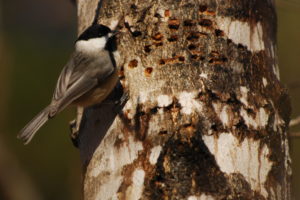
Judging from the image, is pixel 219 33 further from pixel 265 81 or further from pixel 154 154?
pixel 154 154

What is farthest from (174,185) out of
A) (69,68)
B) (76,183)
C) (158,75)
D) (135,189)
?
(76,183)

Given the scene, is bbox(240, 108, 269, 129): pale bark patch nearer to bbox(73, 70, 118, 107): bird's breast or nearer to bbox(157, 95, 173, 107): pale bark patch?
bbox(157, 95, 173, 107): pale bark patch

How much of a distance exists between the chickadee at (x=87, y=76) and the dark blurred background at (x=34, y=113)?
1099 millimetres

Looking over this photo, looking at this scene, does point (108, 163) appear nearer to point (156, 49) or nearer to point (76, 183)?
point (156, 49)

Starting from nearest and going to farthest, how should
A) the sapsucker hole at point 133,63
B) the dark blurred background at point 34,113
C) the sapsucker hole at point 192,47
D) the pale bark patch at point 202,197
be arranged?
the pale bark patch at point 202,197
the sapsucker hole at point 192,47
the sapsucker hole at point 133,63
the dark blurred background at point 34,113

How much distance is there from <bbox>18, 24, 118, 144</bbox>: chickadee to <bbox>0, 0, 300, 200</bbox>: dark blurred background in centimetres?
110

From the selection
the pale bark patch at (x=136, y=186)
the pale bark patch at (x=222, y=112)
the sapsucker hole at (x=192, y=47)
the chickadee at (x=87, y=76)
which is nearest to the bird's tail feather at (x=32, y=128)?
the chickadee at (x=87, y=76)

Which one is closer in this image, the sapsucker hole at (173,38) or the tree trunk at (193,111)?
the tree trunk at (193,111)

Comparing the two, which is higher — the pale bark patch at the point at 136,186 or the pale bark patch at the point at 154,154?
the pale bark patch at the point at 154,154

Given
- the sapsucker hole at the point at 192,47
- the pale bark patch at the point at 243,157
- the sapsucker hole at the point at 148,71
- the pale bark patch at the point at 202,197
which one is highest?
the sapsucker hole at the point at 192,47

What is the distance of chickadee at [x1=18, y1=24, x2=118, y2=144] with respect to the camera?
9.93 feet

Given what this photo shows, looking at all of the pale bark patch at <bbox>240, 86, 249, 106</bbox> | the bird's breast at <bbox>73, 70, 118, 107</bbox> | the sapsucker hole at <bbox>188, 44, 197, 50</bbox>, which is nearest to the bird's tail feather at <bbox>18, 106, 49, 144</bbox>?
the bird's breast at <bbox>73, 70, 118, 107</bbox>

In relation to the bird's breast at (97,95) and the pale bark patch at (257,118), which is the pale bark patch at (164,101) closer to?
the pale bark patch at (257,118)

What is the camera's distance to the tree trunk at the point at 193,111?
244cm
